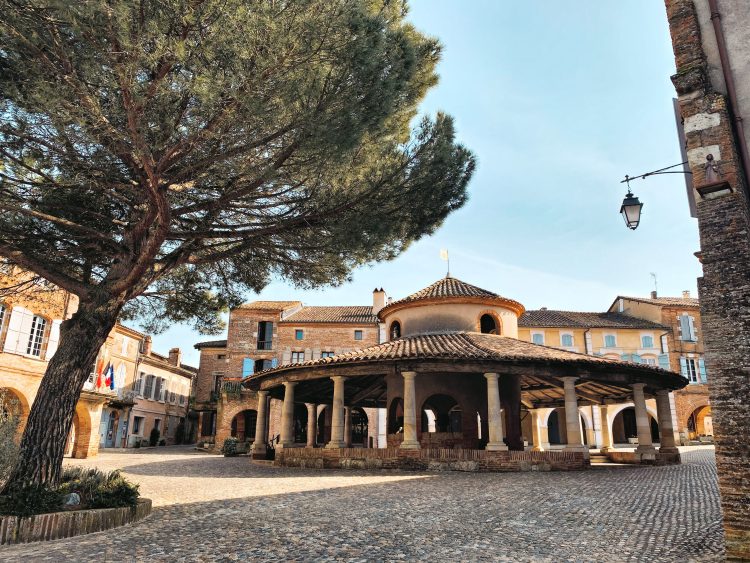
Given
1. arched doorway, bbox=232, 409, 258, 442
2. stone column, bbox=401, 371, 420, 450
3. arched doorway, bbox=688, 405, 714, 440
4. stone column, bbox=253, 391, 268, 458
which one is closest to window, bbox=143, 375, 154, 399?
arched doorway, bbox=232, 409, 258, 442

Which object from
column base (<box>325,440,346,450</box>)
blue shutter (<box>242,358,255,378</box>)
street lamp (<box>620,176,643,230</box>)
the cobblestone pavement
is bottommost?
the cobblestone pavement

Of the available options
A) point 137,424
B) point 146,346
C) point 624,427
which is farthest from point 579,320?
point 137,424

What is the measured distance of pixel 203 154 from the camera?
889 cm

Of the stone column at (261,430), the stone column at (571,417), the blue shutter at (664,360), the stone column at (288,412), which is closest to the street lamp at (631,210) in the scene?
the stone column at (571,417)

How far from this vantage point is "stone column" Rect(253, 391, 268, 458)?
20.2m

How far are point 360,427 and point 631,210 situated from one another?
27.8 m

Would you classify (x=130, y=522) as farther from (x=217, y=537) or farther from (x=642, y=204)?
(x=642, y=204)

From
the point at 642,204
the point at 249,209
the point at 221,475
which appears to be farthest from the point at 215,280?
the point at 642,204

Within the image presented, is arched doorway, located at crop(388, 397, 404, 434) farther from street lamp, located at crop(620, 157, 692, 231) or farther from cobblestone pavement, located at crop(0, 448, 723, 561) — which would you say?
street lamp, located at crop(620, 157, 692, 231)

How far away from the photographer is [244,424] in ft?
114

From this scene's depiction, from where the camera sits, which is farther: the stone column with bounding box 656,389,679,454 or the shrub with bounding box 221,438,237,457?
the shrub with bounding box 221,438,237,457

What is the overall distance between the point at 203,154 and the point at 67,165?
8.29ft

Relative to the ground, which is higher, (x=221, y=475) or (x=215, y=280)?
(x=215, y=280)

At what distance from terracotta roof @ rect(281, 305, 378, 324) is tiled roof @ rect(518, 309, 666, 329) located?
11616 mm
